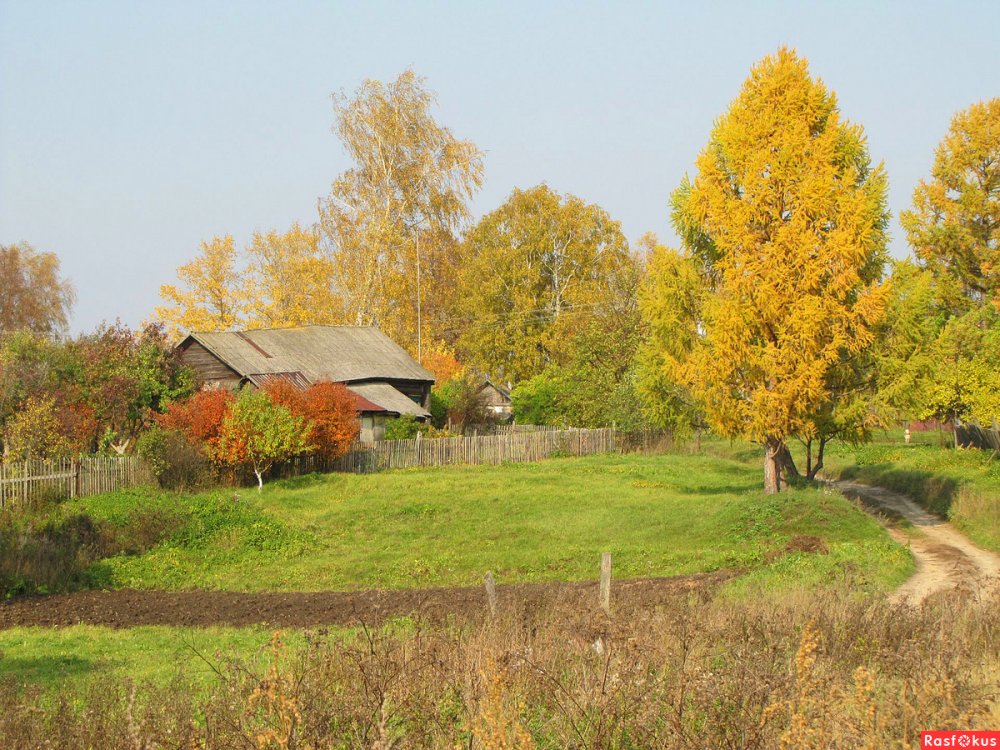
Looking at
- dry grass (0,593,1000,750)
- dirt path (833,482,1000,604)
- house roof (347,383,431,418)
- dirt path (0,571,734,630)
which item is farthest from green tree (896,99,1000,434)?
dry grass (0,593,1000,750)

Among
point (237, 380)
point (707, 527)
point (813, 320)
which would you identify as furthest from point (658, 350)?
point (237, 380)

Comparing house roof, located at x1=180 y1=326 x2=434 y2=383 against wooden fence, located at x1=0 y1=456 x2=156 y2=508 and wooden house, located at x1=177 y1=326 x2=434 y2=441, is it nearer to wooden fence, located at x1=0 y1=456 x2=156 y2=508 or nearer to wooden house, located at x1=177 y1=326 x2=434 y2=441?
wooden house, located at x1=177 y1=326 x2=434 y2=441

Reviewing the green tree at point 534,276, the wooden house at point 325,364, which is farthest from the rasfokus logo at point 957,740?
the green tree at point 534,276

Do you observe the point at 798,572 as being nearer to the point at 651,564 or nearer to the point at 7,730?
the point at 651,564

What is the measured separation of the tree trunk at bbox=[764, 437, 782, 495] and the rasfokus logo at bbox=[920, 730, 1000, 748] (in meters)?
21.4

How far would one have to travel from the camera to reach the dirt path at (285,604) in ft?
51.6

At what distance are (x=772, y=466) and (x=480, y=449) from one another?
52.6 feet

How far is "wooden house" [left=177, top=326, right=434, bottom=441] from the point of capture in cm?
4138

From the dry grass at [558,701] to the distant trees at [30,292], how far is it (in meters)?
60.7

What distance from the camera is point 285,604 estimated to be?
1798 centimetres

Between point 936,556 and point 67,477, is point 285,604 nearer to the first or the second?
point 67,477

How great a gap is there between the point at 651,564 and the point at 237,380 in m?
25.0

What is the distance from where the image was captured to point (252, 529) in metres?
25.2

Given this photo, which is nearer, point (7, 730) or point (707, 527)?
point (7, 730)
